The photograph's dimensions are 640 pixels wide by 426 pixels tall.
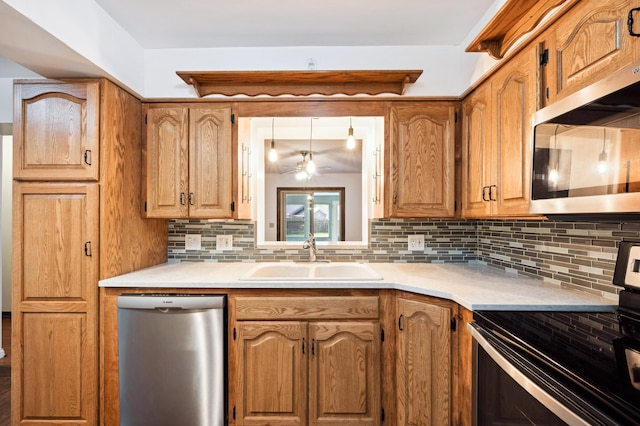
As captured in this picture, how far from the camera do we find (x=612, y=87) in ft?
2.92

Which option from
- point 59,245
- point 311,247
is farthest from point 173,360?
point 311,247

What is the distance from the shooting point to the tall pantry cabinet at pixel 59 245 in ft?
5.74

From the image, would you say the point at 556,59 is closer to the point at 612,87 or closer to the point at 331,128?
the point at 612,87

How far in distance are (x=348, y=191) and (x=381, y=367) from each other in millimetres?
1299

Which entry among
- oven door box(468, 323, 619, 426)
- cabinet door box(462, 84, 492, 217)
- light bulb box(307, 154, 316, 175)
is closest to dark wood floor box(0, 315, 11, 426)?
light bulb box(307, 154, 316, 175)

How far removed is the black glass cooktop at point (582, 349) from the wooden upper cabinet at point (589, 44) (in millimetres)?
830

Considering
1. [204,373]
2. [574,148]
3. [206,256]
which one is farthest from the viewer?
[206,256]

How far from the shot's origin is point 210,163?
2.08 meters

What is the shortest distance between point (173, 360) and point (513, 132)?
2.05 meters

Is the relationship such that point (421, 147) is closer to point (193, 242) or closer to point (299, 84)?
point (299, 84)

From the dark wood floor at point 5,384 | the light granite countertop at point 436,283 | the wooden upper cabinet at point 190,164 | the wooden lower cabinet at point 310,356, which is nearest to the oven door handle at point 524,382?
the light granite countertop at point 436,283

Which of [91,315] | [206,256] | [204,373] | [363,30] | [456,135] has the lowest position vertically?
[204,373]

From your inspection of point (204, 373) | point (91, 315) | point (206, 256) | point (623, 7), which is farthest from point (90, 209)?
point (623, 7)

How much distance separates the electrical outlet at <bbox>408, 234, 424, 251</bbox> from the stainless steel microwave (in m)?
1.16
